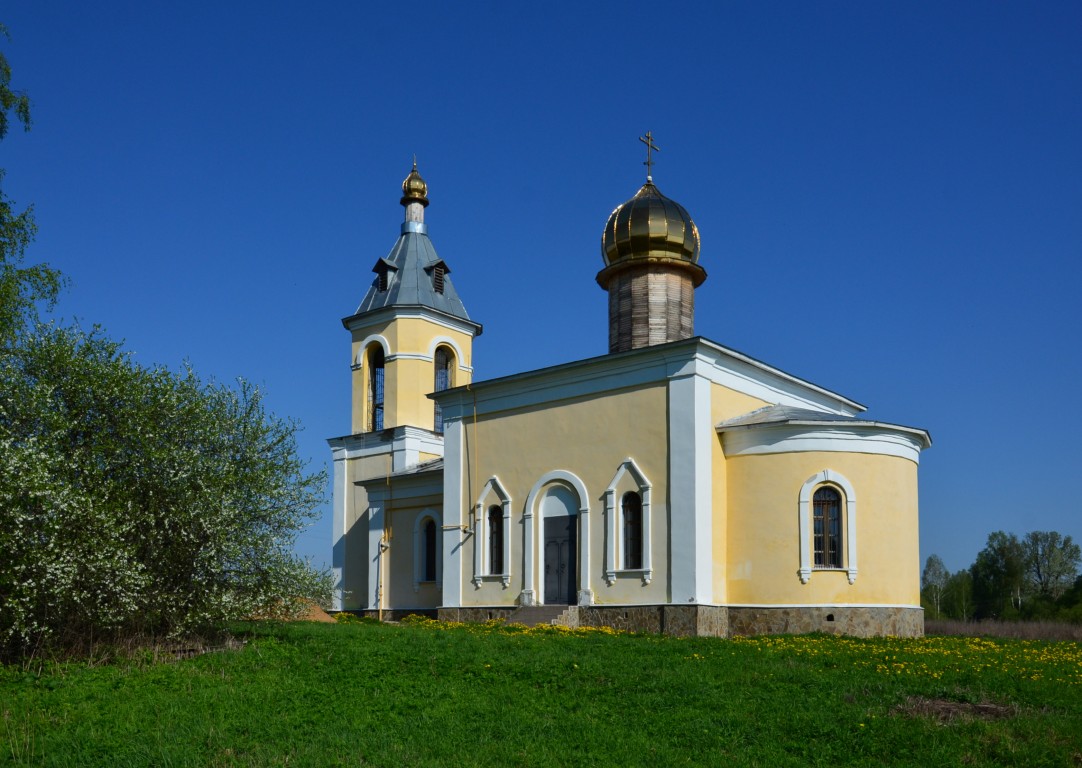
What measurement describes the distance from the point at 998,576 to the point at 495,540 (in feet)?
114

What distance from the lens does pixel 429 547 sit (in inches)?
981

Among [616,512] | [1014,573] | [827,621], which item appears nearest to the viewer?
[827,621]

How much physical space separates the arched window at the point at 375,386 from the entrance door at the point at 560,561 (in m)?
8.54

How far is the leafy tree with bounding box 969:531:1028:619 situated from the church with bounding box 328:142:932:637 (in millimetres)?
28784

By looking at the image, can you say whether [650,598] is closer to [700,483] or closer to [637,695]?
[700,483]

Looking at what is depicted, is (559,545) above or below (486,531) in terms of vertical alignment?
below

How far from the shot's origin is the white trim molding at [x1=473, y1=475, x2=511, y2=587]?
21250 mm

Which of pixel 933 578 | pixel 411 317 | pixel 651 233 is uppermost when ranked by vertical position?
pixel 651 233

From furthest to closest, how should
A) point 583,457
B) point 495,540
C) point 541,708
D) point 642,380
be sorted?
point 495,540 < point 583,457 < point 642,380 < point 541,708

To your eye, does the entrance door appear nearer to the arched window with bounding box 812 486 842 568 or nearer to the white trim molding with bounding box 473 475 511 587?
the white trim molding with bounding box 473 475 511 587

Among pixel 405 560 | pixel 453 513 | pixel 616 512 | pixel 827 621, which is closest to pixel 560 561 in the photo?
pixel 616 512

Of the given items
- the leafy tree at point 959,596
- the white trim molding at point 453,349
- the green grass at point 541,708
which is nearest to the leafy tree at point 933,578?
the leafy tree at point 959,596

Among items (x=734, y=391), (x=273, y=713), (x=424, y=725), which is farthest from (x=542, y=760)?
(x=734, y=391)

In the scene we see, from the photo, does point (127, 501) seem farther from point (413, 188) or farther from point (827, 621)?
point (413, 188)
